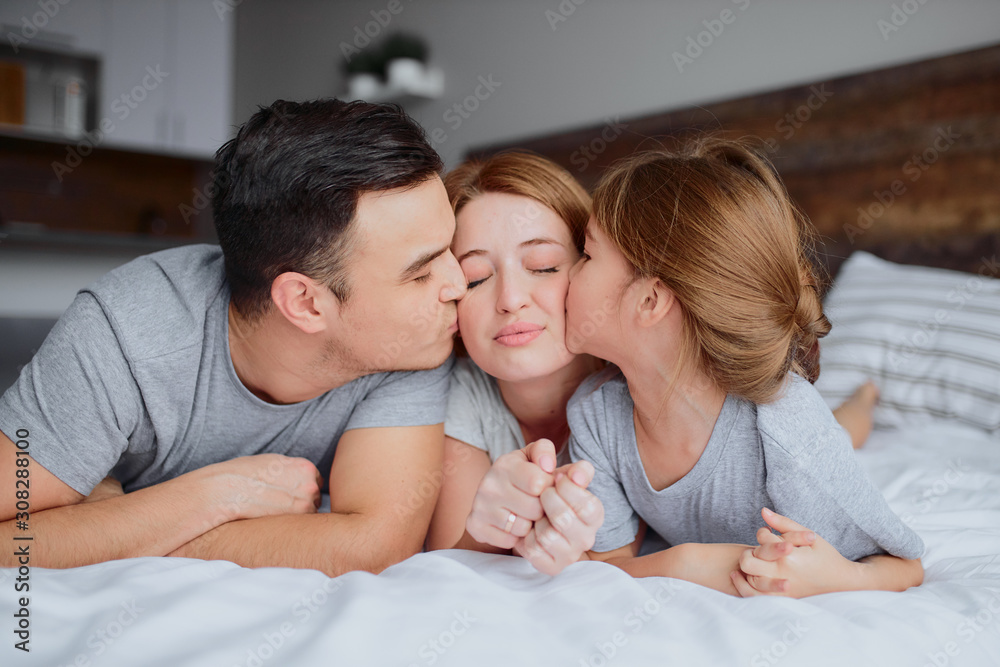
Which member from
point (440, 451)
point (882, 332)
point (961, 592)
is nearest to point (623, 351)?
point (440, 451)

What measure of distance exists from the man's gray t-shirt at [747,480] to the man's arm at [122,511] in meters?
0.58

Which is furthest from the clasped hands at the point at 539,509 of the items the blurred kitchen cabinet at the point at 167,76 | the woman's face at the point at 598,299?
the blurred kitchen cabinet at the point at 167,76

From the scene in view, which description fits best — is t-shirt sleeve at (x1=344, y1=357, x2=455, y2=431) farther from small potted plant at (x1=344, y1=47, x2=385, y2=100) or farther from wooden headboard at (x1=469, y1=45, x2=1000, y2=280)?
small potted plant at (x1=344, y1=47, x2=385, y2=100)

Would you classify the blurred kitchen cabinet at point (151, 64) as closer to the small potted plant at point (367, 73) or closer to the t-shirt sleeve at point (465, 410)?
the small potted plant at point (367, 73)

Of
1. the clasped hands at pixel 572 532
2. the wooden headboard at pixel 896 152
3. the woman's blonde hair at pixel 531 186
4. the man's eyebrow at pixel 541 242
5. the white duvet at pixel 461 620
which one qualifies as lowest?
the white duvet at pixel 461 620

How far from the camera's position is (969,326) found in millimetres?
1663

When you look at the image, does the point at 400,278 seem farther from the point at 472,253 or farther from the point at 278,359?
the point at 278,359

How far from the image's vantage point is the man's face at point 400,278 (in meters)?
1.20

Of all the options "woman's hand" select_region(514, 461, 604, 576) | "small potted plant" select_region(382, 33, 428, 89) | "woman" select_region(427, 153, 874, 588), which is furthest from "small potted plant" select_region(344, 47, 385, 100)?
"woman's hand" select_region(514, 461, 604, 576)

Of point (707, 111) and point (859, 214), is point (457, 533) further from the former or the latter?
point (707, 111)

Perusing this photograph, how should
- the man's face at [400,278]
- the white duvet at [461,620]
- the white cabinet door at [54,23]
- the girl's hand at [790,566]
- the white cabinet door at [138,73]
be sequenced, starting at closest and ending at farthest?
1. the white duvet at [461,620]
2. the girl's hand at [790,566]
3. the man's face at [400,278]
4. the white cabinet door at [54,23]
5. the white cabinet door at [138,73]

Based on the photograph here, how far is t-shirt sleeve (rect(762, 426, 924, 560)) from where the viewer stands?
3.21 ft

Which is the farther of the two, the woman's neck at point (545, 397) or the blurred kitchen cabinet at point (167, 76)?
the blurred kitchen cabinet at point (167, 76)

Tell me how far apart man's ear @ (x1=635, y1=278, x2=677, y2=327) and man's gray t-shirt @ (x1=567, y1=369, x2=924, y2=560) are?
0.18 metres
